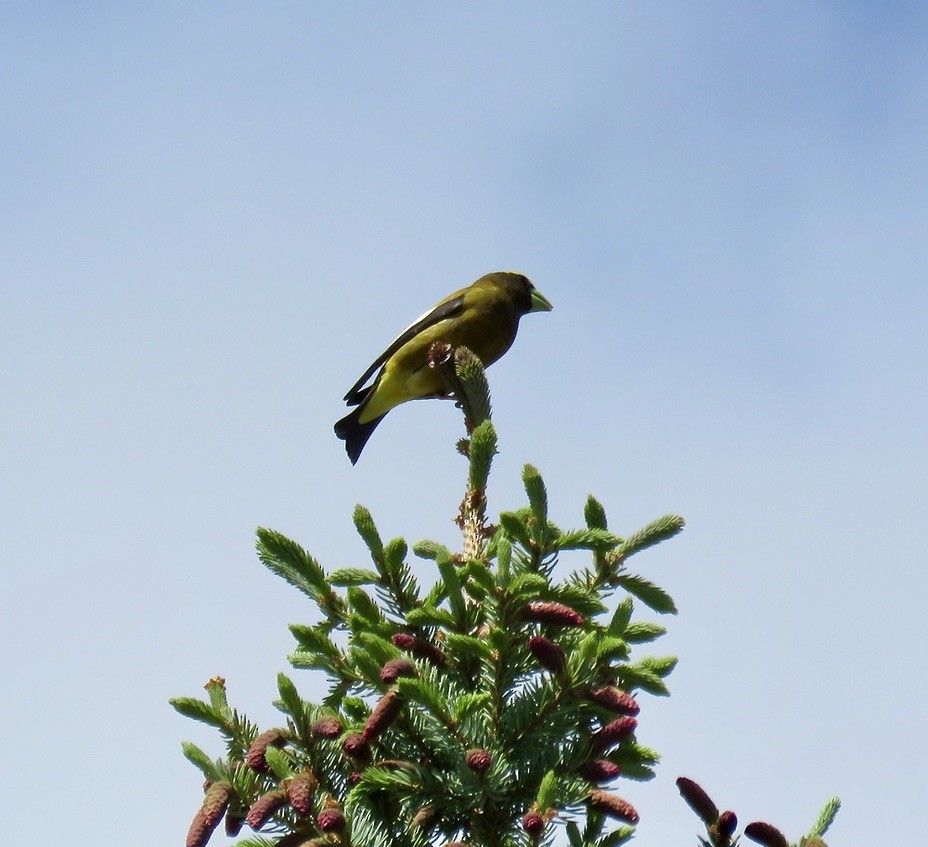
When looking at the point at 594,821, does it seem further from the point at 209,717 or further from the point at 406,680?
the point at 209,717

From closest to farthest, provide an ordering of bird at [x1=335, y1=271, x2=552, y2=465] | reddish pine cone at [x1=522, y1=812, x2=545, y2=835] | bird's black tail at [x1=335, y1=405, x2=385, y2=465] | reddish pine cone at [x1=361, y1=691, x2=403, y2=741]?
reddish pine cone at [x1=522, y1=812, x2=545, y2=835] < reddish pine cone at [x1=361, y1=691, x2=403, y2=741] < bird at [x1=335, y1=271, x2=552, y2=465] < bird's black tail at [x1=335, y1=405, x2=385, y2=465]

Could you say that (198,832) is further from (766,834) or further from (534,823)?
(766,834)

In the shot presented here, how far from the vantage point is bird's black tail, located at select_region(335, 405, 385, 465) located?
753 centimetres

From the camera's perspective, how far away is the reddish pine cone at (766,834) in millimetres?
2387

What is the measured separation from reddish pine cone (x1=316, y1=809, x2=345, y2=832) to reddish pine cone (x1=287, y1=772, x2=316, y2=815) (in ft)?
0.15

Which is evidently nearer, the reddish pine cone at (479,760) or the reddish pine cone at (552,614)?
the reddish pine cone at (479,760)

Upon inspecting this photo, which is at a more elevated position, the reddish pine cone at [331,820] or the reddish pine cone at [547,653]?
the reddish pine cone at [547,653]

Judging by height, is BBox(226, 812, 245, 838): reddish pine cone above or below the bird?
below

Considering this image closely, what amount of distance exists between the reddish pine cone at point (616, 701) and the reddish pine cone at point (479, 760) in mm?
362

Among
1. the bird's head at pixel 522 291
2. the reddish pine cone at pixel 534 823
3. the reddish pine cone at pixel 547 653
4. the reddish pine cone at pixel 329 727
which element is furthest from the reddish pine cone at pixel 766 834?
the bird's head at pixel 522 291

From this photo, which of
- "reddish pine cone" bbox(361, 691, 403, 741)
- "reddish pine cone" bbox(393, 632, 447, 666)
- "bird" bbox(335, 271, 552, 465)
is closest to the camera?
"reddish pine cone" bbox(361, 691, 403, 741)

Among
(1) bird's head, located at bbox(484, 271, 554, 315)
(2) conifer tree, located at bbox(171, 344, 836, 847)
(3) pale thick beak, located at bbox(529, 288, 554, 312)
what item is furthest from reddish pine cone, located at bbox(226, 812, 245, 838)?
(3) pale thick beak, located at bbox(529, 288, 554, 312)

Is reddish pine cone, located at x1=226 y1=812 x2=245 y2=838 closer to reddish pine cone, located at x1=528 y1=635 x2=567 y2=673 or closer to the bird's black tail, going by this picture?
reddish pine cone, located at x1=528 y1=635 x2=567 y2=673

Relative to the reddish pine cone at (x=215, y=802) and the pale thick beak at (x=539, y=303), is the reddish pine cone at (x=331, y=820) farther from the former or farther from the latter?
the pale thick beak at (x=539, y=303)
